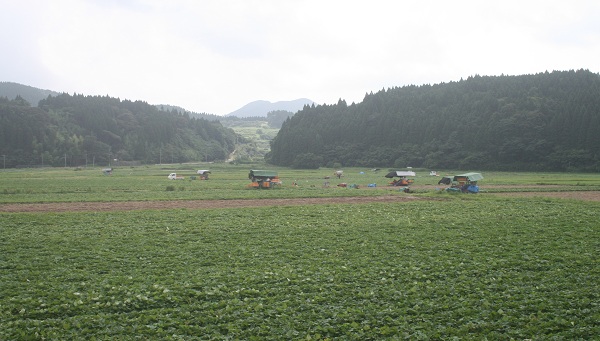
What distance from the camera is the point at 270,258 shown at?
57.3 ft

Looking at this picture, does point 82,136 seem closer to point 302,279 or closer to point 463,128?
point 463,128

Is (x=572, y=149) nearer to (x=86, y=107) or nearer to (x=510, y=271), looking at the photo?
(x=510, y=271)

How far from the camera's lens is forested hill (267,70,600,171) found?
355ft

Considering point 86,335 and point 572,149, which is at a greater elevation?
point 572,149

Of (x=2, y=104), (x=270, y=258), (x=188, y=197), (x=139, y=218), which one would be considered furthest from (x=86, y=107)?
(x=270, y=258)

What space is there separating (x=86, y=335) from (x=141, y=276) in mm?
4541

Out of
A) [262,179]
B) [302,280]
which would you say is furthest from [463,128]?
[302,280]

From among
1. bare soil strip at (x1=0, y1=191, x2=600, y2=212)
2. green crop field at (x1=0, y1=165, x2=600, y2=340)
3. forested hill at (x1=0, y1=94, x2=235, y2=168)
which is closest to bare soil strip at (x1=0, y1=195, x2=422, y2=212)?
bare soil strip at (x1=0, y1=191, x2=600, y2=212)

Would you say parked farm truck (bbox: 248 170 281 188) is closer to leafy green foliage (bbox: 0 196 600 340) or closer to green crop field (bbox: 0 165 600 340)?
green crop field (bbox: 0 165 600 340)

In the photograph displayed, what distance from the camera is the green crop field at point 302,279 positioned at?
34.6 ft

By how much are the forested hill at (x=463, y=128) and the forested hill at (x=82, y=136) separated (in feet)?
179

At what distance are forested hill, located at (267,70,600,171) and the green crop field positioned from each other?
95.2 metres

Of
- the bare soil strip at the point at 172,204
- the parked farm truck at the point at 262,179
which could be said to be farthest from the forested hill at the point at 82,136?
the bare soil strip at the point at 172,204

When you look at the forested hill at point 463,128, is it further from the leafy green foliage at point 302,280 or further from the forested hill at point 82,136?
the leafy green foliage at point 302,280
